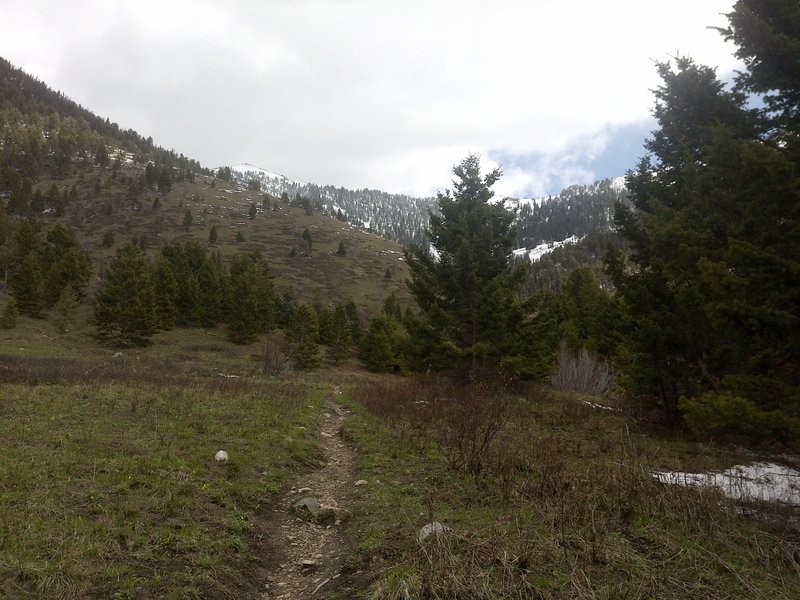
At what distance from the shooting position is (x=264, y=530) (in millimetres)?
5961

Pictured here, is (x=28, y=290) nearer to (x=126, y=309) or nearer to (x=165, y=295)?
(x=126, y=309)

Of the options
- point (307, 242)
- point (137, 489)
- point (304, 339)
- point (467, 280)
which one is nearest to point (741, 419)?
point (137, 489)

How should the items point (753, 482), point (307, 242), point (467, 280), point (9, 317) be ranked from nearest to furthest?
point (753, 482) < point (467, 280) < point (9, 317) < point (307, 242)

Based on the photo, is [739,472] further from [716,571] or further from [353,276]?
[353,276]

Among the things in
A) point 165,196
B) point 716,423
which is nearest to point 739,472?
point 716,423

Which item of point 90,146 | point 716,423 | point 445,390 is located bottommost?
point 445,390

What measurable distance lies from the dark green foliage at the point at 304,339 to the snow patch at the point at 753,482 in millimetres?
36486

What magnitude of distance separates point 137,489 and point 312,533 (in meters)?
2.77

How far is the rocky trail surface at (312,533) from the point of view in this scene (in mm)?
4840

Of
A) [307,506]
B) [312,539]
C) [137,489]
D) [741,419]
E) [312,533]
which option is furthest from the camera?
[307,506]

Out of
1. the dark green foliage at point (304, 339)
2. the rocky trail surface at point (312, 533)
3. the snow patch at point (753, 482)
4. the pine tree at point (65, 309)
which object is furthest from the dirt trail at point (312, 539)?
the pine tree at point (65, 309)

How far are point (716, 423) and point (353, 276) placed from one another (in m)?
95.0

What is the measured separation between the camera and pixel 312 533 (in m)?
6.16

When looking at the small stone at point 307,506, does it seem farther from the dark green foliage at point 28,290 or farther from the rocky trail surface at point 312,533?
the dark green foliage at point 28,290
